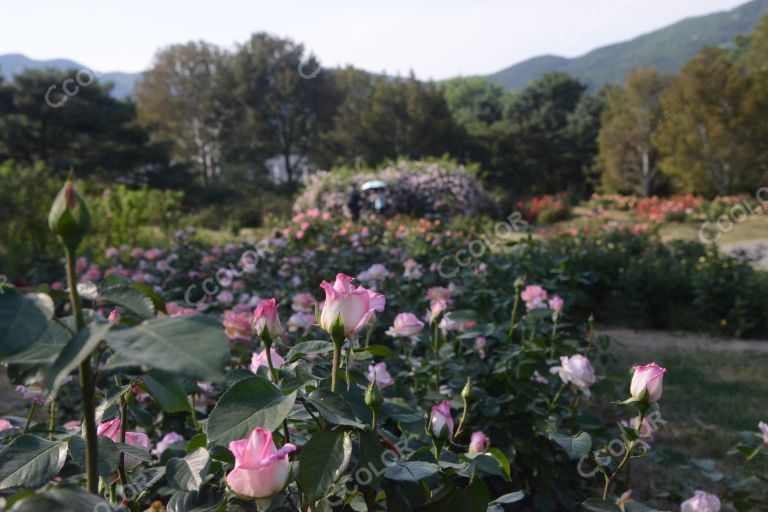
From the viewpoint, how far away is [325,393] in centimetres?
59

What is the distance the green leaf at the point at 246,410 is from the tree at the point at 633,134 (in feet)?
51.1

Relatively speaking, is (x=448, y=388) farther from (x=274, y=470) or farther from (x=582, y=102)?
(x=582, y=102)

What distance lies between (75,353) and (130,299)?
0.09 m

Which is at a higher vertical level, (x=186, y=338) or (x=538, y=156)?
(x=186, y=338)

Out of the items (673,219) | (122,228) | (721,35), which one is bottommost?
(673,219)

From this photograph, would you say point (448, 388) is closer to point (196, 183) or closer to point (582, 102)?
point (196, 183)

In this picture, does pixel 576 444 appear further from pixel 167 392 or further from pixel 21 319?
pixel 21 319

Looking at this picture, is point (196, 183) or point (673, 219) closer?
point (673, 219)

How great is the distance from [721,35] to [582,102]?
89.1m

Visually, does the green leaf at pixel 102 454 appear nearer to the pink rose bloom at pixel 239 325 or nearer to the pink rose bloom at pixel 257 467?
the pink rose bloom at pixel 257 467

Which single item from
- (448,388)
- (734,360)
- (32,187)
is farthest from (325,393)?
(32,187)

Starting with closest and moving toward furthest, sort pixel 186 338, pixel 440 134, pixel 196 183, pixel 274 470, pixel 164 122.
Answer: pixel 186 338 → pixel 274 470 → pixel 196 183 → pixel 440 134 → pixel 164 122

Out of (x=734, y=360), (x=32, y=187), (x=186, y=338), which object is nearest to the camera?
(x=186, y=338)

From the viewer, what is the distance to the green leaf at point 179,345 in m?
0.35
